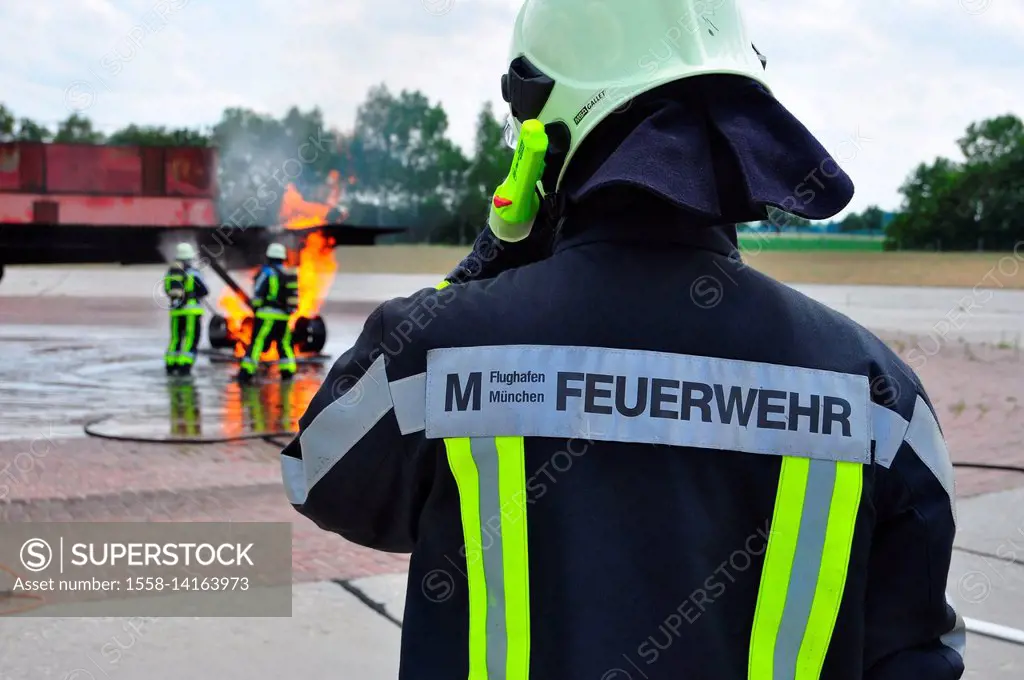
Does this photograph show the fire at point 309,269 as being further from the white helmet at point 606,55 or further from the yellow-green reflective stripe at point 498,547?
the yellow-green reflective stripe at point 498,547

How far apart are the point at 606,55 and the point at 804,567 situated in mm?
828

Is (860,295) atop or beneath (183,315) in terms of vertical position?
beneath

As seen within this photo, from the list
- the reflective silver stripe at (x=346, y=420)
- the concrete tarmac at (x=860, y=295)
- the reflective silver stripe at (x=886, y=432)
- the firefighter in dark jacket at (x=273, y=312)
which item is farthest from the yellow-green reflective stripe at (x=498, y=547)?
the concrete tarmac at (x=860, y=295)

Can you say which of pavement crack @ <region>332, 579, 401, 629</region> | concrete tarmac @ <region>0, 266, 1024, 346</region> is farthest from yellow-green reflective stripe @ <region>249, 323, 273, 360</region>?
concrete tarmac @ <region>0, 266, 1024, 346</region>

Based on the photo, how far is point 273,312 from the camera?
38.9ft

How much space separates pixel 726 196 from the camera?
4.49 feet

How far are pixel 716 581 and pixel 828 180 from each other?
0.58 m

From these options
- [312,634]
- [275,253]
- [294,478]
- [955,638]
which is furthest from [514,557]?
[275,253]

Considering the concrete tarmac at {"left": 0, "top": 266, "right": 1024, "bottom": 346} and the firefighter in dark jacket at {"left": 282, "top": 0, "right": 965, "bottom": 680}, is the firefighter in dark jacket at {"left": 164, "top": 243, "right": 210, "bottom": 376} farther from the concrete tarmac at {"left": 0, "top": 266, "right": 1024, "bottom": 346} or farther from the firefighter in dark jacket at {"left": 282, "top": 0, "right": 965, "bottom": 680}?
the firefighter in dark jacket at {"left": 282, "top": 0, "right": 965, "bottom": 680}

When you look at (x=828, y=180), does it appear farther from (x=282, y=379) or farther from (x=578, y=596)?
(x=282, y=379)

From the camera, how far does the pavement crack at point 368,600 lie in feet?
13.0

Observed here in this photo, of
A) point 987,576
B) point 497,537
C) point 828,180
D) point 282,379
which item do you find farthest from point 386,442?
point 282,379

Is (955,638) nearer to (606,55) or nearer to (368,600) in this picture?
(606,55)

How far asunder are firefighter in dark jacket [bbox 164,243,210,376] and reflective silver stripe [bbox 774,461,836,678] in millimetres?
11541
